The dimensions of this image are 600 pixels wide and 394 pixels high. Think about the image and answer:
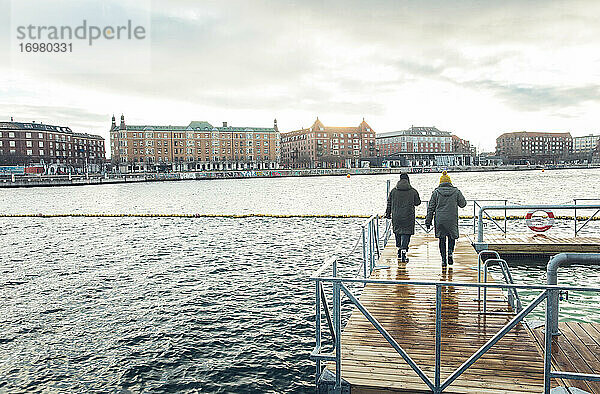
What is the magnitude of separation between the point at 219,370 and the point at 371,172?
17293 centimetres

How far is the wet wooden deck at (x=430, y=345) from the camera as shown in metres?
5.80

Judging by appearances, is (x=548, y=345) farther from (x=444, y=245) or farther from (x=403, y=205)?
(x=403, y=205)

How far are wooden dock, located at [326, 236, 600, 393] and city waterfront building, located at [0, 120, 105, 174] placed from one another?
156 m

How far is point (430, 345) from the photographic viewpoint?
22.9 ft

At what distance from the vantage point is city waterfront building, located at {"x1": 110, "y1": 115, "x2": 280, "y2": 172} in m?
172

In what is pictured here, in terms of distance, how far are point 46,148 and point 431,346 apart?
577 ft

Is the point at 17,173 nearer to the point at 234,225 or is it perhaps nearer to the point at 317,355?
the point at 234,225

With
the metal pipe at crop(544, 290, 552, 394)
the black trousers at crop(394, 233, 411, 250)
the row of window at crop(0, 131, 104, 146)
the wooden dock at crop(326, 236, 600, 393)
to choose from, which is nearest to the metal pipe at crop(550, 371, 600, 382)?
the metal pipe at crop(544, 290, 552, 394)

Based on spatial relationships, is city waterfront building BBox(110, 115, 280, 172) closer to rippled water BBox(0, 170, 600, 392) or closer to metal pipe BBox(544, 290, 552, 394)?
rippled water BBox(0, 170, 600, 392)

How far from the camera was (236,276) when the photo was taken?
17.0 metres

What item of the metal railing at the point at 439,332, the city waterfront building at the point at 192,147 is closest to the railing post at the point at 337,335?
the metal railing at the point at 439,332

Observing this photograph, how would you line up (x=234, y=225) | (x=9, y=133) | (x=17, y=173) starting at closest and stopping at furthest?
(x=234, y=225) < (x=17, y=173) < (x=9, y=133)

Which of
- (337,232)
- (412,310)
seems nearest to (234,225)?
(337,232)

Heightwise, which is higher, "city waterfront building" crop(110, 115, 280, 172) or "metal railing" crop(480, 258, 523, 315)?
"city waterfront building" crop(110, 115, 280, 172)
